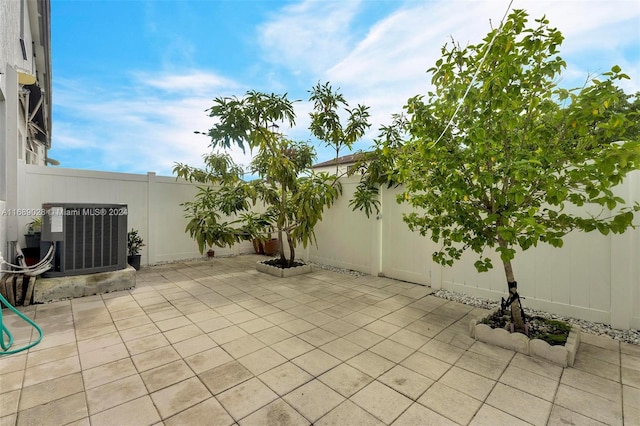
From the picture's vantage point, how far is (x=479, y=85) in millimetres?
2051

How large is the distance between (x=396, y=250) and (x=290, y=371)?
2783mm

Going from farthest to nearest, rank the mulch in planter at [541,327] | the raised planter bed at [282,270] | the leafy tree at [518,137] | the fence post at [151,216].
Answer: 1. the fence post at [151,216]
2. the raised planter bed at [282,270]
3. the mulch in planter at [541,327]
4. the leafy tree at [518,137]

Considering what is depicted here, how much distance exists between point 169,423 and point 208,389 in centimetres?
28

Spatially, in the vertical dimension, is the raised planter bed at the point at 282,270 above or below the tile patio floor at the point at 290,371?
above

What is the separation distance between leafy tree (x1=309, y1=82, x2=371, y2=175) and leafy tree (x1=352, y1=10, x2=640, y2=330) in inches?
85.8

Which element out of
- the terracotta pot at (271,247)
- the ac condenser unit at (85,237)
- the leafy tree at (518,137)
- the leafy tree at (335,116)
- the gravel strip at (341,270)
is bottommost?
the gravel strip at (341,270)

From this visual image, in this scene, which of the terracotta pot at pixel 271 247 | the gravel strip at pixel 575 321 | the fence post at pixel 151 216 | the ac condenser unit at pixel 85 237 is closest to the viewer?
the gravel strip at pixel 575 321

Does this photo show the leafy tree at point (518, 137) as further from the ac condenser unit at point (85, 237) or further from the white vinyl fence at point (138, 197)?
the white vinyl fence at point (138, 197)

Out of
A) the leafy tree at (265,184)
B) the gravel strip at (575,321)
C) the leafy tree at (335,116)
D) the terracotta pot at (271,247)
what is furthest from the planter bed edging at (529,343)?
the terracotta pot at (271,247)

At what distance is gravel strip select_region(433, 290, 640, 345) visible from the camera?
7.59 feet

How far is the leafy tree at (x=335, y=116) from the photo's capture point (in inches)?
175

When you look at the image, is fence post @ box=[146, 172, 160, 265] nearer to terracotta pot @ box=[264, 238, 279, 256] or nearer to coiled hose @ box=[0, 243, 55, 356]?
coiled hose @ box=[0, 243, 55, 356]

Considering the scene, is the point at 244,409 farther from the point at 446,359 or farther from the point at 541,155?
the point at 541,155

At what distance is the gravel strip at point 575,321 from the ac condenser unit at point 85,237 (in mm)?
4087
